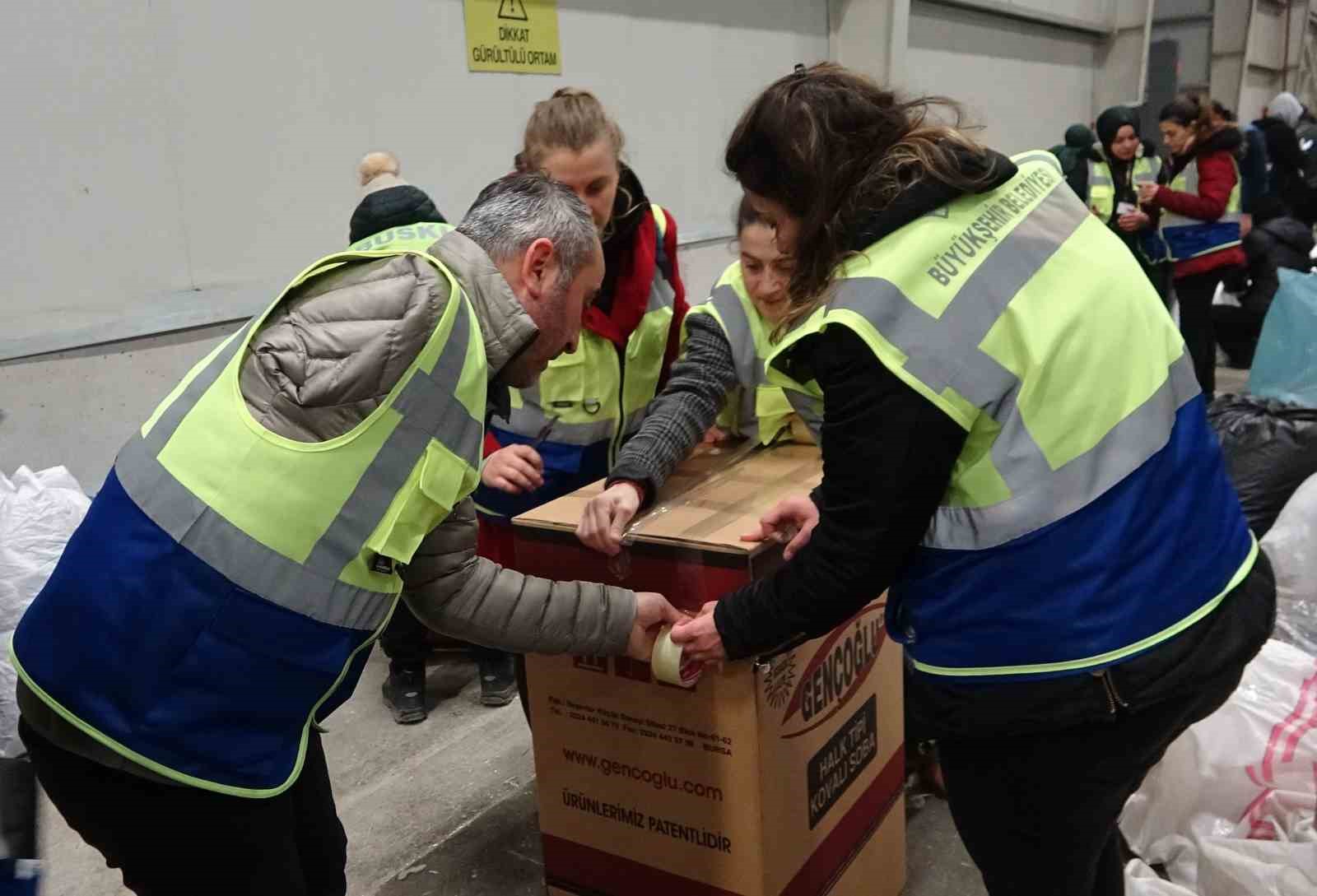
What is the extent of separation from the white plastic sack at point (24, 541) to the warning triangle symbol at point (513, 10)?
2235 millimetres

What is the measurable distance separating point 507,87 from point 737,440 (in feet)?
8.25

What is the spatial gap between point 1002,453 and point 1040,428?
0.13 ft

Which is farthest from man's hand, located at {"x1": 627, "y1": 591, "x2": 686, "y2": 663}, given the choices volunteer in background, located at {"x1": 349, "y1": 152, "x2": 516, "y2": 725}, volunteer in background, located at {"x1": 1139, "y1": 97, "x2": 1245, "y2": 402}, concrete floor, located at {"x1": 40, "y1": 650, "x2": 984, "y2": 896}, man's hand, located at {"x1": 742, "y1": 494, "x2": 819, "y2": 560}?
volunteer in background, located at {"x1": 1139, "y1": 97, "x2": 1245, "y2": 402}

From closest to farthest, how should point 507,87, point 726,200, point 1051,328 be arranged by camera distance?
point 1051,328 < point 507,87 < point 726,200

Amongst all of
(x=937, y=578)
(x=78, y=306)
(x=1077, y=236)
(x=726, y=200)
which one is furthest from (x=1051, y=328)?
(x=726, y=200)

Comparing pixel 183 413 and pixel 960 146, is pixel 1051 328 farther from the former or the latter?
pixel 183 413

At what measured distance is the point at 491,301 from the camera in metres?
1.08

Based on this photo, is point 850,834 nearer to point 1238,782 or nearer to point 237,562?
point 1238,782

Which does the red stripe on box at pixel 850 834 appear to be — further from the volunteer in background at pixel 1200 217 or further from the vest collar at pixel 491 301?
the volunteer in background at pixel 1200 217

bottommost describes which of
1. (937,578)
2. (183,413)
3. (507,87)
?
(937,578)

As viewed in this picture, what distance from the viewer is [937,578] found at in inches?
39.6

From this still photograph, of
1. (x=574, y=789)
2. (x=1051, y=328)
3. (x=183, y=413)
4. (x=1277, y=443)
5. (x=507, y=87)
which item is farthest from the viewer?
(x=507, y=87)

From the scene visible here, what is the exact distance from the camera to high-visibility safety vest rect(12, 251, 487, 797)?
979 mm

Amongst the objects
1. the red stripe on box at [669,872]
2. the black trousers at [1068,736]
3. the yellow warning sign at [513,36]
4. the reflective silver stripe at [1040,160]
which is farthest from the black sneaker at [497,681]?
the yellow warning sign at [513,36]
